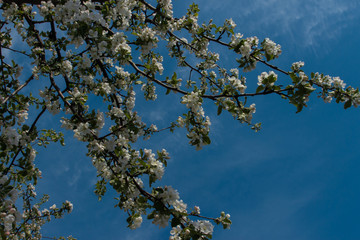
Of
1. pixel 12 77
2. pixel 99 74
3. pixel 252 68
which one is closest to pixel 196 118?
pixel 252 68

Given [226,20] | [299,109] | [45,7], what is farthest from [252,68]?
[45,7]

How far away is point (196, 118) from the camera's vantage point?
4.45 meters

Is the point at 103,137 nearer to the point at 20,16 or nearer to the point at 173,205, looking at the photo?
the point at 173,205

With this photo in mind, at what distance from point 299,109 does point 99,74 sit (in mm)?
3617

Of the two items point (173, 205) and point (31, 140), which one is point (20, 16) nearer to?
point (31, 140)

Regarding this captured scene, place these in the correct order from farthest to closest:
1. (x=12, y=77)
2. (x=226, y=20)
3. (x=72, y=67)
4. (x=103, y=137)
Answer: (x=226, y=20)
(x=12, y=77)
(x=72, y=67)
(x=103, y=137)

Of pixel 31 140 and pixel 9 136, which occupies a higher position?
pixel 31 140

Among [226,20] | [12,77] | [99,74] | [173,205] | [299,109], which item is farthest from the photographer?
[226,20]

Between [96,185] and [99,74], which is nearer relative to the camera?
[99,74]

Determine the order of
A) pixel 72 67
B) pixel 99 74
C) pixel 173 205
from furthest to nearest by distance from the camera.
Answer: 1. pixel 99 74
2. pixel 72 67
3. pixel 173 205

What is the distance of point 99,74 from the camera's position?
5320 millimetres

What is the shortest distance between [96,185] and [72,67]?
8.41ft

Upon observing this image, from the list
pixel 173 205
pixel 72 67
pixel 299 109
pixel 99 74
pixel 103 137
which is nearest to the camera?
pixel 173 205

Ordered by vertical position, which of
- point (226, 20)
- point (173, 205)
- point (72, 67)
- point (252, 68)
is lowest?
point (173, 205)
